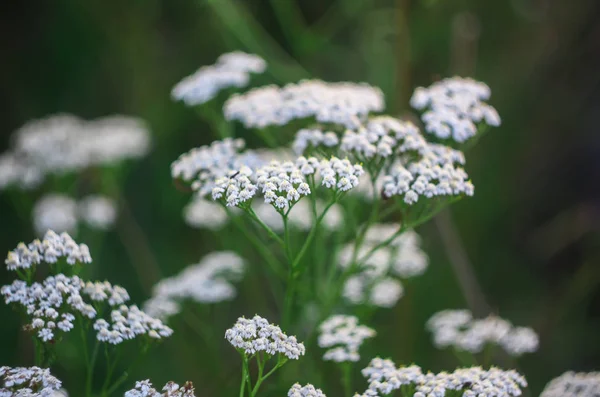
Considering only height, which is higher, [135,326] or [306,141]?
[306,141]

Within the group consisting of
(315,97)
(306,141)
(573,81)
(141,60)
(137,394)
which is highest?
(141,60)

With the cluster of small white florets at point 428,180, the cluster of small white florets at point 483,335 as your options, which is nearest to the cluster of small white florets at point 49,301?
the cluster of small white florets at point 428,180

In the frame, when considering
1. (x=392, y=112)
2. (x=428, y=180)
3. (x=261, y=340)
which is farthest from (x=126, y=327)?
(x=392, y=112)

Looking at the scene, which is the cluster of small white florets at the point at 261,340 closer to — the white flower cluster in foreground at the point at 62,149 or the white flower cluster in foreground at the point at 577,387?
the white flower cluster in foreground at the point at 577,387

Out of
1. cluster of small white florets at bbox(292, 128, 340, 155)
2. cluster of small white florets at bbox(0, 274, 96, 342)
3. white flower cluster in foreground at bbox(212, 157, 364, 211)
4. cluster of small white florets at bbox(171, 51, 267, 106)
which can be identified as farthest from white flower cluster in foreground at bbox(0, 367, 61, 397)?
cluster of small white florets at bbox(171, 51, 267, 106)

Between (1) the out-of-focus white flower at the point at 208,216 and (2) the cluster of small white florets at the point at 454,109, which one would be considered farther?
(1) the out-of-focus white flower at the point at 208,216

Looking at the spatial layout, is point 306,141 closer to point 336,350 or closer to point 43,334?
point 336,350

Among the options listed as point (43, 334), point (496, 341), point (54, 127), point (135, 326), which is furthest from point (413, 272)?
point (54, 127)
